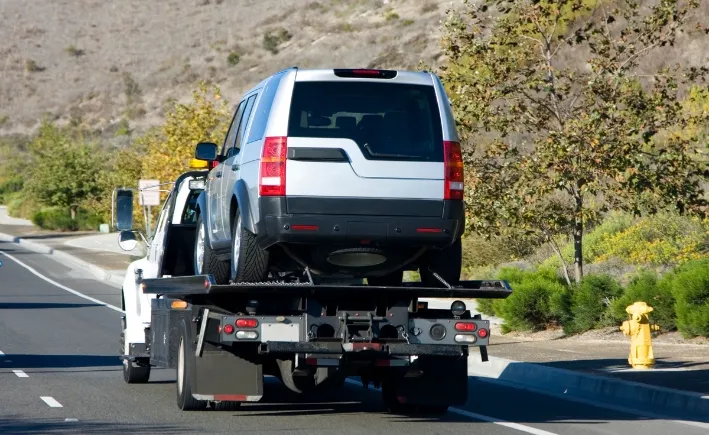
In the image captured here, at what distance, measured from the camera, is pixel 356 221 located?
431 inches

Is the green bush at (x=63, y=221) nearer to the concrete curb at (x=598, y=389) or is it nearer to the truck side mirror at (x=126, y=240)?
the concrete curb at (x=598, y=389)

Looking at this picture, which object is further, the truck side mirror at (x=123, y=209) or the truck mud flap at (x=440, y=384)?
the truck side mirror at (x=123, y=209)

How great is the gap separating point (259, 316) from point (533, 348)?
310 inches

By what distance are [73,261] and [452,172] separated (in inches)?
1416

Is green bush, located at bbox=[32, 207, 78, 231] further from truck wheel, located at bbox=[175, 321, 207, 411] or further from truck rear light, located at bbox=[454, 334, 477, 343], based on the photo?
truck rear light, located at bbox=[454, 334, 477, 343]

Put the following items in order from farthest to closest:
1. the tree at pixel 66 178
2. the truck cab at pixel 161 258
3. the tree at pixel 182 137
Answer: the tree at pixel 66 178 → the tree at pixel 182 137 → the truck cab at pixel 161 258

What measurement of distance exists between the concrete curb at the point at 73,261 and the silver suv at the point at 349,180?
2560cm

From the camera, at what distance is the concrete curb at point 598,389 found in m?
12.8

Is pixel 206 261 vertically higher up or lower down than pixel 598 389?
higher up

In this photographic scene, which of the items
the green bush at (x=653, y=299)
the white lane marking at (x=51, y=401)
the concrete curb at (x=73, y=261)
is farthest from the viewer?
the concrete curb at (x=73, y=261)

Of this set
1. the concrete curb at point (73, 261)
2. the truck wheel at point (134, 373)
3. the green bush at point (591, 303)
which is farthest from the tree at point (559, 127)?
the concrete curb at point (73, 261)

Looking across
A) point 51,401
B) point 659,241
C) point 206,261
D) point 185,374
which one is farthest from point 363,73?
point 659,241

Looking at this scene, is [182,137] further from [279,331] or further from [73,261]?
[279,331]

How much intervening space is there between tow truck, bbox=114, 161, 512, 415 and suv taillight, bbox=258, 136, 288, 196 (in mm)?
739
